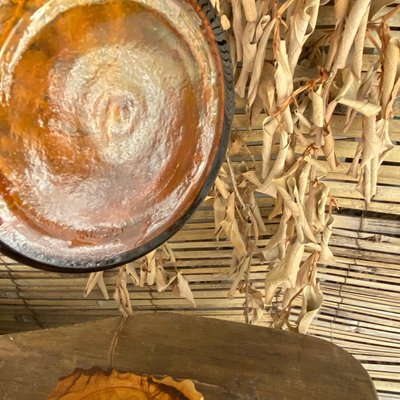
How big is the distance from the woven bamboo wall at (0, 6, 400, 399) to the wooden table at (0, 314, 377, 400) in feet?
1.13

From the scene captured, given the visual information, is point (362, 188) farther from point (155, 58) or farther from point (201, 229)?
point (155, 58)

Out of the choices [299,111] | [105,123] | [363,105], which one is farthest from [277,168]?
[105,123]

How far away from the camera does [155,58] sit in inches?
37.1

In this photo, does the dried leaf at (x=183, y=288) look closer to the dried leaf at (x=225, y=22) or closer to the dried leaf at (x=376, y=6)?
the dried leaf at (x=225, y=22)

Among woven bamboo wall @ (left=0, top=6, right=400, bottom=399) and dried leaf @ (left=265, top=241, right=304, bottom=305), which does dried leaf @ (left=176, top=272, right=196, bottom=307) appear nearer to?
woven bamboo wall @ (left=0, top=6, right=400, bottom=399)

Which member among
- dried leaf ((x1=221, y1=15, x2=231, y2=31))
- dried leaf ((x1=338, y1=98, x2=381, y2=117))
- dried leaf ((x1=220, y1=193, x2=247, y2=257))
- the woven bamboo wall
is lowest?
the woven bamboo wall

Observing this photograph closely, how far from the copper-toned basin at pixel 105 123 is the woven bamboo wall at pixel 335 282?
1.07 ft

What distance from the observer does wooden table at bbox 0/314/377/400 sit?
48.0 inches

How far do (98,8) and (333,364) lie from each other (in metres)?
0.92

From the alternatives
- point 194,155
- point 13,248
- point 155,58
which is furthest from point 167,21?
point 13,248

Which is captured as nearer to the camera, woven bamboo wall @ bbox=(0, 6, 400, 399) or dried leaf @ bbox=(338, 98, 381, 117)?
dried leaf @ bbox=(338, 98, 381, 117)

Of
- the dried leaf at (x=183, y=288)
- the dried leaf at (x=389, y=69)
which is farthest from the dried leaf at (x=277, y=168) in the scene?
the dried leaf at (x=183, y=288)

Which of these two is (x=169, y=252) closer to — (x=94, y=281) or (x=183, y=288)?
(x=183, y=288)

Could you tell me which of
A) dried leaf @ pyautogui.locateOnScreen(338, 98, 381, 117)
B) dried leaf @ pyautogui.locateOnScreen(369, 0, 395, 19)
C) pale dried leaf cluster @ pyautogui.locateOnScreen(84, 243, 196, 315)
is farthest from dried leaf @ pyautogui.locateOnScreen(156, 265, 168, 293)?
dried leaf @ pyautogui.locateOnScreen(369, 0, 395, 19)
